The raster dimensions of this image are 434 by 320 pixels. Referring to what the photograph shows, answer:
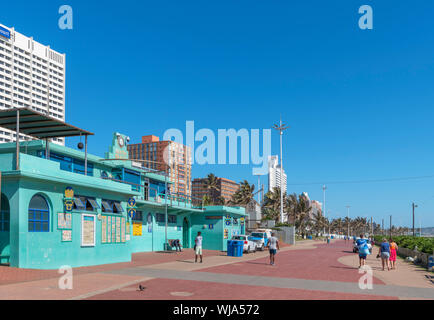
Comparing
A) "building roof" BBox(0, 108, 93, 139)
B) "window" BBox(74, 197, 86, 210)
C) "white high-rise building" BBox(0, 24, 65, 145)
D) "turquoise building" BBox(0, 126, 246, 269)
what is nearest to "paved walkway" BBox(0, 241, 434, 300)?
"turquoise building" BBox(0, 126, 246, 269)

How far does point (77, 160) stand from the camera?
92.0ft

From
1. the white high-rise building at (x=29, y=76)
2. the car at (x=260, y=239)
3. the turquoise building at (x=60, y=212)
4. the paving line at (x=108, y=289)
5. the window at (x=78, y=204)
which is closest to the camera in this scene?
the paving line at (x=108, y=289)

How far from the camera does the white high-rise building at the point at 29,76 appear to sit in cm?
15338

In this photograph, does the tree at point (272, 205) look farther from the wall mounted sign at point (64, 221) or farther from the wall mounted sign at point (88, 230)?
the wall mounted sign at point (64, 221)

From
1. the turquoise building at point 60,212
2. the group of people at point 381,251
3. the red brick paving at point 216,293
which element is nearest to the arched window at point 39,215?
the turquoise building at point 60,212

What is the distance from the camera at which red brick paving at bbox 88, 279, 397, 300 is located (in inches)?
437

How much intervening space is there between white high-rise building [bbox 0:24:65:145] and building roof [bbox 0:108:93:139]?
137 m

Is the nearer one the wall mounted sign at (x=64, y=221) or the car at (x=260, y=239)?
the wall mounted sign at (x=64, y=221)

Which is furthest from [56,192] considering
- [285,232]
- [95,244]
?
[285,232]

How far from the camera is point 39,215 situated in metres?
16.9

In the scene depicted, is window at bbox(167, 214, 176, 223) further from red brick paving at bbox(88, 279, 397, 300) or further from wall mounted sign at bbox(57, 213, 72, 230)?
red brick paving at bbox(88, 279, 397, 300)

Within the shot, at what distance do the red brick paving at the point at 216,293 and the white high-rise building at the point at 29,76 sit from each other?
483 feet

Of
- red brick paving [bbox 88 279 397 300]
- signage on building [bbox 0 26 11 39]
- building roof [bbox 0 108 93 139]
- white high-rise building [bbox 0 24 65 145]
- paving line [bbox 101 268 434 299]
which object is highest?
signage on building [bbox 0 26 11 39]

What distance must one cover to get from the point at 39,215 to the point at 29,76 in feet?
548
